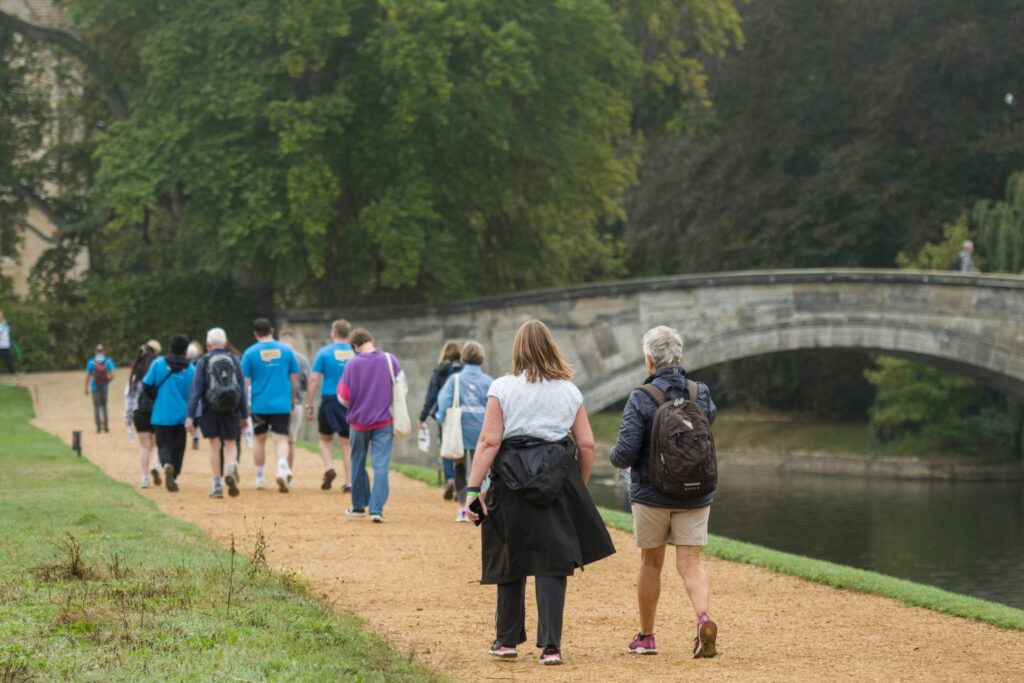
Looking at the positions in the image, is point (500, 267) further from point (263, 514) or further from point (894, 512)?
point (263, 514)

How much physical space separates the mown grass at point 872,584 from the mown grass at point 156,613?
3.98 m

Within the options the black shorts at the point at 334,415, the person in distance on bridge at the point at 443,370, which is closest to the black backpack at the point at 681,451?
the person in distance on bridge at the point at 443,370

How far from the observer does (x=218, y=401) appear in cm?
1405

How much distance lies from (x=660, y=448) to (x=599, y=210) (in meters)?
23.1

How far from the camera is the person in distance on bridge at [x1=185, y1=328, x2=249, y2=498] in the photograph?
14.0 metres

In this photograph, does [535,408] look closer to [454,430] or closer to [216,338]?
[454,430]

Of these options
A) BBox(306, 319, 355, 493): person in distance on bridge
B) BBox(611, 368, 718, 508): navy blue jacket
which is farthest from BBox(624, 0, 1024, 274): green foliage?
BBox(611, 368, 718, 508): navy blue jacket

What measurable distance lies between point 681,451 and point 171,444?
887 cm

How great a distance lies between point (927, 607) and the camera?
10047 millimetres

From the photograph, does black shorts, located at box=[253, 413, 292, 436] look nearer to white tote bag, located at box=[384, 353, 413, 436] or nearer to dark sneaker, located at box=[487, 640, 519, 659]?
white tote bag, located at box=[384, 353, 413, 436]

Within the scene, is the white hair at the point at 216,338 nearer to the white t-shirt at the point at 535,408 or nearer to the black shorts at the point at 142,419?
the black shorts at the point at 142,419

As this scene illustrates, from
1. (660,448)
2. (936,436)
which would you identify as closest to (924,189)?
(936,436)

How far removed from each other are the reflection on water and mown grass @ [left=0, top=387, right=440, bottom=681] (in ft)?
32.7

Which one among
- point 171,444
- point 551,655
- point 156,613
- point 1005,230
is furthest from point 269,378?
point 1005,230
